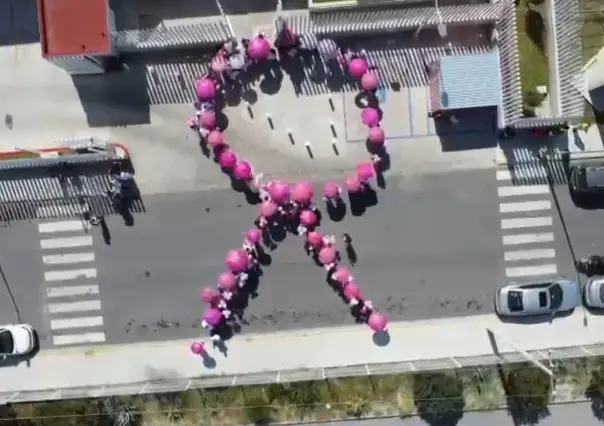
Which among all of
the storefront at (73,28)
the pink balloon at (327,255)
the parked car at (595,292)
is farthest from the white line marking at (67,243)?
the parked car at (595,292)

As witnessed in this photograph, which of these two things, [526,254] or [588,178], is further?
[526,254]

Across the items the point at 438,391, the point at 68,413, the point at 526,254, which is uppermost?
the point at 526,254

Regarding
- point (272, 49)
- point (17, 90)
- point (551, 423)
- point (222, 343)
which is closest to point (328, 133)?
point (272, 49)

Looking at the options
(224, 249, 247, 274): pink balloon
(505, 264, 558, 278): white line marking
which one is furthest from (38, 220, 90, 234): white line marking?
(505, 264, 558, 278): white line marking

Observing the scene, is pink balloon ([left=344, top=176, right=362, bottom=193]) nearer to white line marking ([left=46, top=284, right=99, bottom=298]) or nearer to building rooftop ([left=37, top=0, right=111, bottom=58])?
building rooftop ([left=37, top=0, right=111, bottom=58])

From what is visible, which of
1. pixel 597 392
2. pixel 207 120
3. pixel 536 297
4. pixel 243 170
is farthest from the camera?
Answer: pixel 597 392

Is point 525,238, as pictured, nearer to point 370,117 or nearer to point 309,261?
point 370,117

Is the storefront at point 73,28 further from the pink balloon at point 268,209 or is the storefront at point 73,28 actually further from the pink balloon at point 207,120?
the pink balloon at point 268,209

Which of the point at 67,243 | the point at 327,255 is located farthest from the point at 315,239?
the point at 67,243

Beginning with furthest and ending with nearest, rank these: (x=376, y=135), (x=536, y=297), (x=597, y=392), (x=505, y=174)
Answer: (x=597, y=392) < (x=505, y=174) < (x=536, y=297) < (x=376, y=135)

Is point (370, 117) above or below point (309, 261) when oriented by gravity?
above
